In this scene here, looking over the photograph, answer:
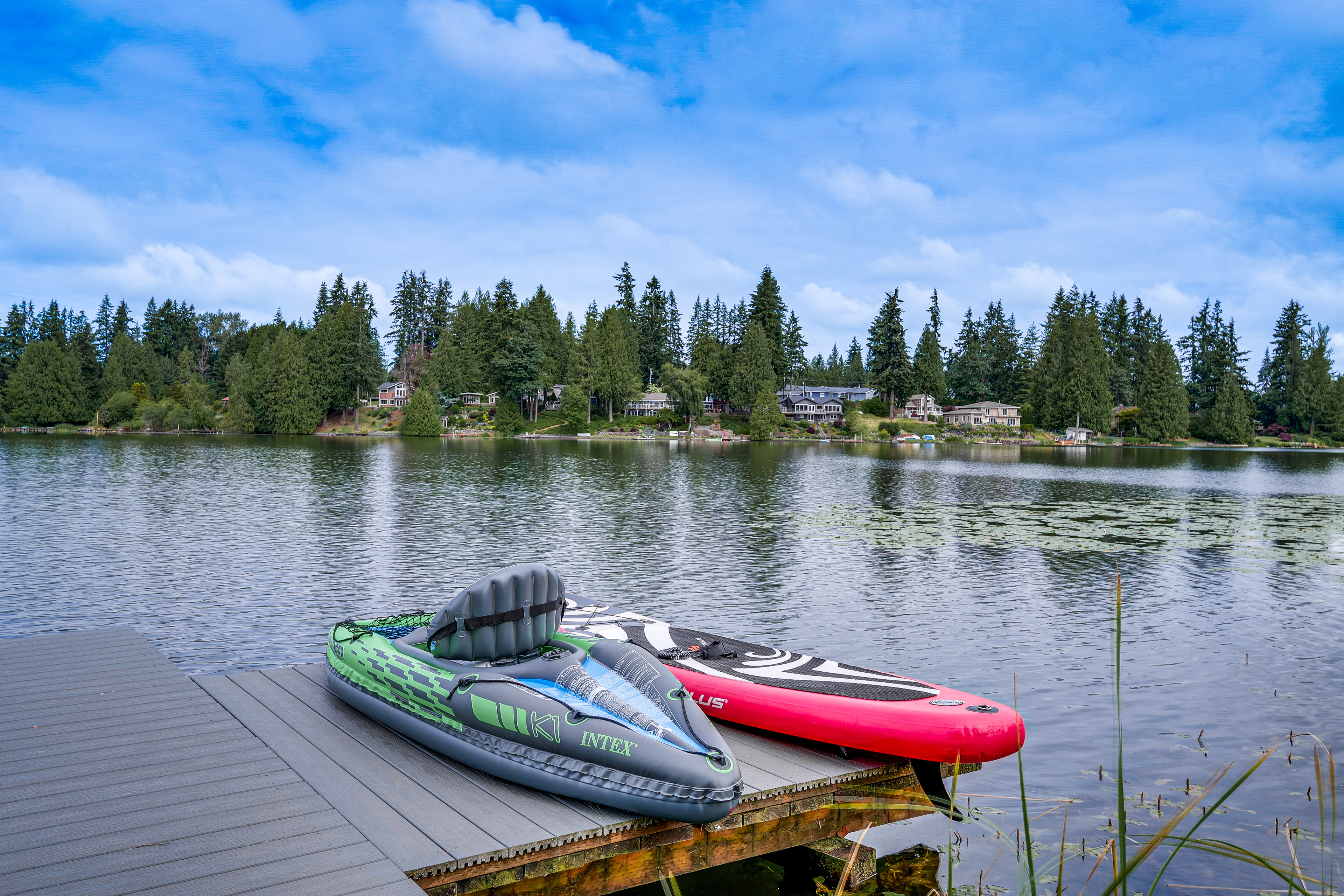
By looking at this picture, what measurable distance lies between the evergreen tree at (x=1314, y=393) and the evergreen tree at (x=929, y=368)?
141 feet

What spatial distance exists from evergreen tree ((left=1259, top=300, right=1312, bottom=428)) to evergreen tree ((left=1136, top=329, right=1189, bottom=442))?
18.9 meters

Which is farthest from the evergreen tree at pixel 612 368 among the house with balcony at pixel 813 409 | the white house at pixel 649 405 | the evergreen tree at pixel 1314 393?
the evergreen tree at pixel 1314 393

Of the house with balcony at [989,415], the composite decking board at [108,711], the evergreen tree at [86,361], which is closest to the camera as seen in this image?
the composite decking board at [108,711]

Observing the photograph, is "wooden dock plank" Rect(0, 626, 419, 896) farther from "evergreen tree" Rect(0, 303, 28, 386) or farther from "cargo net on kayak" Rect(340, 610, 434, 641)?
"evergreen tree" Rect(0, 303, 28, 386)

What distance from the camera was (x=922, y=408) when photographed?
10931 cm

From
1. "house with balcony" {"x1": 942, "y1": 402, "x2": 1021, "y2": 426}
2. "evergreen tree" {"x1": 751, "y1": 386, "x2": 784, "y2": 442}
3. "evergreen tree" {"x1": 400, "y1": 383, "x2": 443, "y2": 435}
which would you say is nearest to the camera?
"evergreen tree" {"x1": 400, "y1": 383, "x2": 443, "y2": 435}

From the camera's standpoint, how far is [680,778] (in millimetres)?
5402

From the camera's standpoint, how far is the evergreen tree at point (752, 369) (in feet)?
319

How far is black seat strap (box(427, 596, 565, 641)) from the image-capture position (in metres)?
6.62

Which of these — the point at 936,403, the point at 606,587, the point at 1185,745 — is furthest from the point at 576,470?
the point at 936,403

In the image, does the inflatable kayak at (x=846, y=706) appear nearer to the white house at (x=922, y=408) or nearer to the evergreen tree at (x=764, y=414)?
the evergreen tree at (x=764, y=414)

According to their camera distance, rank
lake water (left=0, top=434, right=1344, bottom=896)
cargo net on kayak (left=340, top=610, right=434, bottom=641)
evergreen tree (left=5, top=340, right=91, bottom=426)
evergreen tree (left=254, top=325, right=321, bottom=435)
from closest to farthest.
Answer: cargo net on kayak (left=340, top=610, right=434, bottom=641)
lake water (left=0, top=434, right=1344, bottom=896)
evergreen tree (left=254, top=325, right=321, bottom=435)
evergreen tree (left=5, top=340, right=91, bottom=426)

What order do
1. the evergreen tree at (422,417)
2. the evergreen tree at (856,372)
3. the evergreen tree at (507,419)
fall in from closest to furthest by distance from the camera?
the evergreen tree at (422,417) → the evergreen tree at (507,419) → the evergreen tree at (856,372)

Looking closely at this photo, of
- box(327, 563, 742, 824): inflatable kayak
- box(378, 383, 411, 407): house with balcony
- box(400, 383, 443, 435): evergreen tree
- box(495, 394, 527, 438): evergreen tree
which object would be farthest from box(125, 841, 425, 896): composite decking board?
box(378, 383, 411, 407): house with balcony
